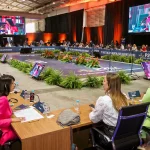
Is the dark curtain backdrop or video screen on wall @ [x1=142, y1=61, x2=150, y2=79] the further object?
the dark curtain backdrop

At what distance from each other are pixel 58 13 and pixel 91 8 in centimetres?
669

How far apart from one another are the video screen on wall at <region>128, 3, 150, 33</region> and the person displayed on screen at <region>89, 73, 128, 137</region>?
Answer: 39.8 feet

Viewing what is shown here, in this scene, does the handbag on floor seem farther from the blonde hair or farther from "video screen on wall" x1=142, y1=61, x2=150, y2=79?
"video screen on wall" x1=142, y1=61, x2=150, y2=79

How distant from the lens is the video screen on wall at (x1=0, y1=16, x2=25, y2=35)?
21.1 meters

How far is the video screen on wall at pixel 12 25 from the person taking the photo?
21.1 m

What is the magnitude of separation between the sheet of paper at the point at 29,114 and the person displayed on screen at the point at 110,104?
24.2 inches

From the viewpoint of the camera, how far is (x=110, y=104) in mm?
2070


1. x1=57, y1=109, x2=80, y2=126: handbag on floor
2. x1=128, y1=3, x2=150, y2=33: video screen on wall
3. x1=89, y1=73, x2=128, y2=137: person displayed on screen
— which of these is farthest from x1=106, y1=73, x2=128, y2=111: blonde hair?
x1=128, y1=3, x2=150, y2=33: video screen on wall

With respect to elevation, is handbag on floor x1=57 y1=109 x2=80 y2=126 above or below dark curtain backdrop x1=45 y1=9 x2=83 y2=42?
below

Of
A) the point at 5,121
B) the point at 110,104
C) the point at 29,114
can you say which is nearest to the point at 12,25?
the point at 29,114

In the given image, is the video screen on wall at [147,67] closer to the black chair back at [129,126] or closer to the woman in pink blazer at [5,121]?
the black chair back at [129,126]

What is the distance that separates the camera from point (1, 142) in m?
2.06

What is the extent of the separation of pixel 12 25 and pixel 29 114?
826 inches

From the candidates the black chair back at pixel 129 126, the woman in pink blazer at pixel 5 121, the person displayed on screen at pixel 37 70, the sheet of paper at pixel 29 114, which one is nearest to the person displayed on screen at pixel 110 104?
the black chair back at pixel 129 126
